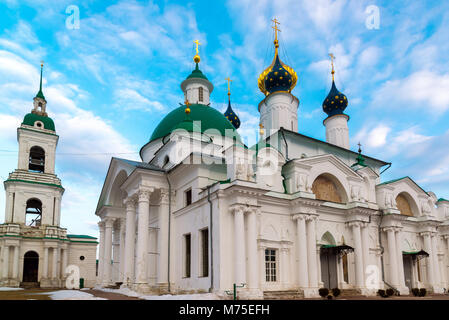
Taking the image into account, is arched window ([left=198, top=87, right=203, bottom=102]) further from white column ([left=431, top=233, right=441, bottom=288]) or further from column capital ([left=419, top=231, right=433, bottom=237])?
white column ([left=431, top=233, right=441, bottom=288])

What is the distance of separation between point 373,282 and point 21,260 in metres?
27.2

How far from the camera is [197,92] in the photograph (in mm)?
29297

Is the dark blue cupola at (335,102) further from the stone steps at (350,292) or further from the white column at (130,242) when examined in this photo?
the white column at (130,242)

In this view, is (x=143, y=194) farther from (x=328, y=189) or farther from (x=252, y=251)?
(x=328, y=189)

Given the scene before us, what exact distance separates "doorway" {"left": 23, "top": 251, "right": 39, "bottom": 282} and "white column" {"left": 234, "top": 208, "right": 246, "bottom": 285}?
79.0ft

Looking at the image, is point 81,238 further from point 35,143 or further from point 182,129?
point 182,129

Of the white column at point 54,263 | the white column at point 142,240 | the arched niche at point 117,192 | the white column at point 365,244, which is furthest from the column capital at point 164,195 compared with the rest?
the white column at point 54,263

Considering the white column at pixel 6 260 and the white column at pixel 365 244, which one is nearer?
the white column at pixel 365 244

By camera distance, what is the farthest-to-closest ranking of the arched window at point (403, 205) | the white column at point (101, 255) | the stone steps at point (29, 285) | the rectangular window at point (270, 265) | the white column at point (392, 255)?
the stone steps at point (29, 285)
the white column at point (101, 255)
the arched window at point (403, 205)
the white column at point (392, 255)
the rectangular window at point (270, 265)

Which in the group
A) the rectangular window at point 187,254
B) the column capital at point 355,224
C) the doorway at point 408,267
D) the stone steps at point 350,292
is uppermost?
the column capital at point 355,224

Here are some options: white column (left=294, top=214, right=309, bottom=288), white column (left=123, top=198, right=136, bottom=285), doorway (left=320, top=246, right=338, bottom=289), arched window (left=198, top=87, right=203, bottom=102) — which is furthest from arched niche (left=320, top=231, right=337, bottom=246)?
arched window (left=198, top=87, right=203, bottom=102)

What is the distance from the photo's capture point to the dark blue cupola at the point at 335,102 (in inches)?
1140

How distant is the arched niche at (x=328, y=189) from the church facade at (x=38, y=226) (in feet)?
78.6
